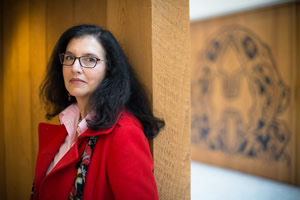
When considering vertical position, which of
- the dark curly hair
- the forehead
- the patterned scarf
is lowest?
the patterned scarf

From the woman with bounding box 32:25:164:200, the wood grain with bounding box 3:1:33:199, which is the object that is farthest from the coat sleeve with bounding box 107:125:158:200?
the wood grain with bounding box 3:1:33:199

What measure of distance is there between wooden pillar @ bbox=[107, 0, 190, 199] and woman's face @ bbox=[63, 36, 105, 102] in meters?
0.23

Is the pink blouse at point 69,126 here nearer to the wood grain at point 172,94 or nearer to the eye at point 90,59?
the eye at point 90,59

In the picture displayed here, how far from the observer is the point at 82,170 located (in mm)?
989

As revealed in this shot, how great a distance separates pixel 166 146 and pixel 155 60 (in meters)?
0.48

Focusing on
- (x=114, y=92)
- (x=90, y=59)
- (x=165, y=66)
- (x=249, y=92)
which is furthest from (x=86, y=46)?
(x=249, y=92)

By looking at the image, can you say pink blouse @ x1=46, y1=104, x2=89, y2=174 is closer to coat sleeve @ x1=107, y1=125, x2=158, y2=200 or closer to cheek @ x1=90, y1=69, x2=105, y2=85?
cheek @ x1=90, y1=69, x2=105, y2=85

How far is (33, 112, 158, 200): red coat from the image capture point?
870mm

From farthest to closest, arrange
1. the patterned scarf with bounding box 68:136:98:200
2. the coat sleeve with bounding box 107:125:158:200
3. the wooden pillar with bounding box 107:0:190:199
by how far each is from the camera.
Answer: the wooden pillar with bounding box 107:0:190:199, the patterned scarf with bounding box 68:136:98:200, the coat sleeve with bounding box 107:125:158:200

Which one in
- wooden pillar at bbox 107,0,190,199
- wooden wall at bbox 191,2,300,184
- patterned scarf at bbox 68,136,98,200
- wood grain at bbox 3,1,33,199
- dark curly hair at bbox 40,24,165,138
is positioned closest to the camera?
patterned scarf at bbox 68,136,98,200

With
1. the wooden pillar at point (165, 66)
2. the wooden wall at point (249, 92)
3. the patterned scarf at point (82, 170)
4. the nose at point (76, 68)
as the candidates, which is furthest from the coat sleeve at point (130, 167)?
the wooden wall at point (249, 92)

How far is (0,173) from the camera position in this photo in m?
2.43

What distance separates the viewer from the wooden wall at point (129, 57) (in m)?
1.21

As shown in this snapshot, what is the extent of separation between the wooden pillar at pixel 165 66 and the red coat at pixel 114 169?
0.25 m
